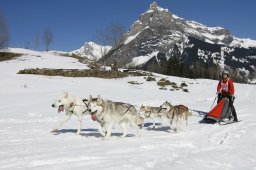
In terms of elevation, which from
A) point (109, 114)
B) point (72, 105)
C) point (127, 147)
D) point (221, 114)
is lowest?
point (127, 147)

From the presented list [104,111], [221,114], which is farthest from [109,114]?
[221,114]

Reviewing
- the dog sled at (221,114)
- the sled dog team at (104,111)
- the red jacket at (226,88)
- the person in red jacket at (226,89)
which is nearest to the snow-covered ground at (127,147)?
the sled dog team at (104,111)

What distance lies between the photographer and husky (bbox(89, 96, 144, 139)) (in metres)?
9.81

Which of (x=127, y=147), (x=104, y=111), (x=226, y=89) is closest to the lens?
(x=127, y=147)

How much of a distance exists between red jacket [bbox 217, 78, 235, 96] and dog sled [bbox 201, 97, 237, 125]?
0.34 meters

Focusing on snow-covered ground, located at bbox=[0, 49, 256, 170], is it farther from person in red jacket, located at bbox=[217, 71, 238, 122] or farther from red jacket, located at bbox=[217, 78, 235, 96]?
red jacket, located at bbox=[217, 78, 235, 96]

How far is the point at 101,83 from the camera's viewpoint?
34219 mm

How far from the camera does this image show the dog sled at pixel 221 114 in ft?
45.4

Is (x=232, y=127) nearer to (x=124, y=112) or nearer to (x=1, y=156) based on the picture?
(x=124, y=112)

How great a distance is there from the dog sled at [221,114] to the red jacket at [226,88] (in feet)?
1.10

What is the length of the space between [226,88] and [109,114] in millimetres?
6430

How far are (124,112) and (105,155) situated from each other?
2548mm

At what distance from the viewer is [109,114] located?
998 centimetres

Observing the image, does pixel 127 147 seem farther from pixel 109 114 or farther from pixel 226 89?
pixel 226 89
